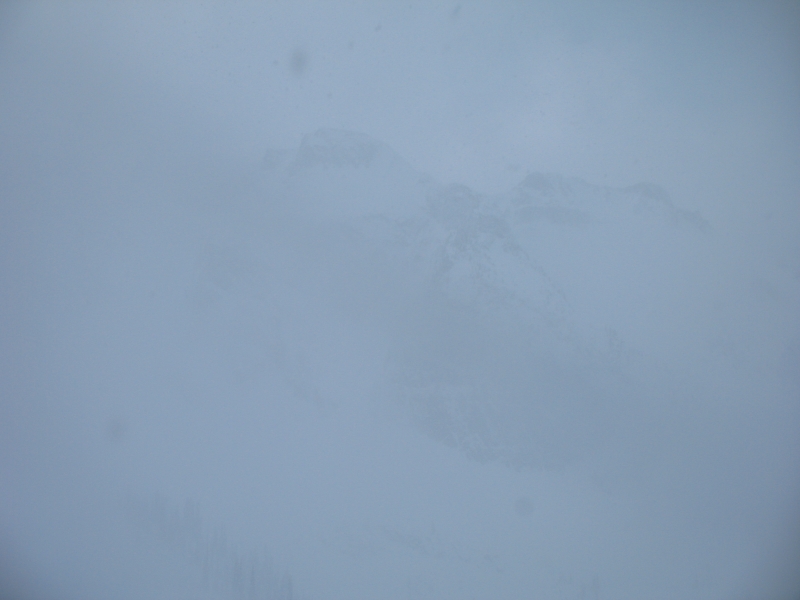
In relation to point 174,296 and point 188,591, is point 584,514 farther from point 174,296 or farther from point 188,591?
point 174,296

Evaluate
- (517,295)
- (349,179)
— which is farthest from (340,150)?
(517,295)

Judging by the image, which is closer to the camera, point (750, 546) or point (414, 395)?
point (750, 546)

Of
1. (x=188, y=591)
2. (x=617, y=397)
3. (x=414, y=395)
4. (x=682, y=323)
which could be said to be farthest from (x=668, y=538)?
(x=188, y=591)

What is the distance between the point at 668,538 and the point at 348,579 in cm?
307

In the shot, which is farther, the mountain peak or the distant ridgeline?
the distant ridgeline

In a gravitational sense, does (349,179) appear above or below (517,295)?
above

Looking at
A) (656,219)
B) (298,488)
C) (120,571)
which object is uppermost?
(656,219)

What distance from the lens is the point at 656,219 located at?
587 cm

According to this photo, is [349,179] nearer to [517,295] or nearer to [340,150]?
[340,150]

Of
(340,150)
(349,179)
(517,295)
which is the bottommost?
(517,295)

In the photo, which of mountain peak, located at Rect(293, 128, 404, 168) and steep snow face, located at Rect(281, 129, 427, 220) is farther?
steep snow face, located at Rect(281, 129, 427, 220)

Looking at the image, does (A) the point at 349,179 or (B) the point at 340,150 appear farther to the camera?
(A) the point at 349,179

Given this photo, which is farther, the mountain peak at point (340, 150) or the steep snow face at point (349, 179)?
the steep snow face at point (349, 179)

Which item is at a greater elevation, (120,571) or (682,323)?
(682,323)
